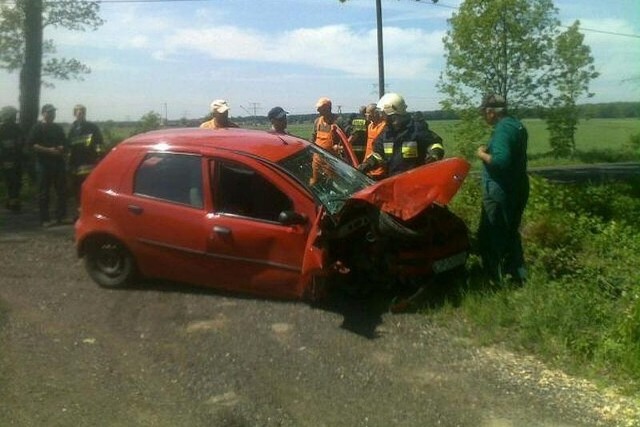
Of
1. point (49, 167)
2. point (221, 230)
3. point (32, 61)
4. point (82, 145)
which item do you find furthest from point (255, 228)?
point (32, 61)

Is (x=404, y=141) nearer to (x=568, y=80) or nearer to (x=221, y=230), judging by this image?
(x=221, y=230)

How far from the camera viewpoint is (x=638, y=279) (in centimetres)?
707

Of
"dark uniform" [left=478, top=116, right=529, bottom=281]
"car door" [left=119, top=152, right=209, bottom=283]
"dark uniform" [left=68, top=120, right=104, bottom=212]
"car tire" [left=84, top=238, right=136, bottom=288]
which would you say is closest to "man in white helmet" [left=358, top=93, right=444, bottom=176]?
"dark uniform" [left=478, top=116, right=529, bottom=281]

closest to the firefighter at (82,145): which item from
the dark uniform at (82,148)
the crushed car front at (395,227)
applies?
the dark uniform at (82,148)

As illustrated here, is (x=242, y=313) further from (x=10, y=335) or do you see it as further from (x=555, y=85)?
(x=555, y=85)

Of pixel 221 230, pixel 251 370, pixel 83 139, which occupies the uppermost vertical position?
pixel 83 139

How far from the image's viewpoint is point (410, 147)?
8188mm

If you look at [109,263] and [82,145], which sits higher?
[82,145]

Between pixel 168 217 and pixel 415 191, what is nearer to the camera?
pixel 415 191

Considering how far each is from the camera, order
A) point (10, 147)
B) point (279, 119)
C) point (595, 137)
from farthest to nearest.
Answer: point (595, 137)
point (10, 147)
point (279, 119)

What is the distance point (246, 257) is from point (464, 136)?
18289 mm

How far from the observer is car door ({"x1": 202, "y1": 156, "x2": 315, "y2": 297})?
677cm

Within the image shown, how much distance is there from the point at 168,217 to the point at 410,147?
268cm

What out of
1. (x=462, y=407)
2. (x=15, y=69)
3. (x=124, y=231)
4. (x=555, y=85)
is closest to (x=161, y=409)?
(x=462, y=407)
